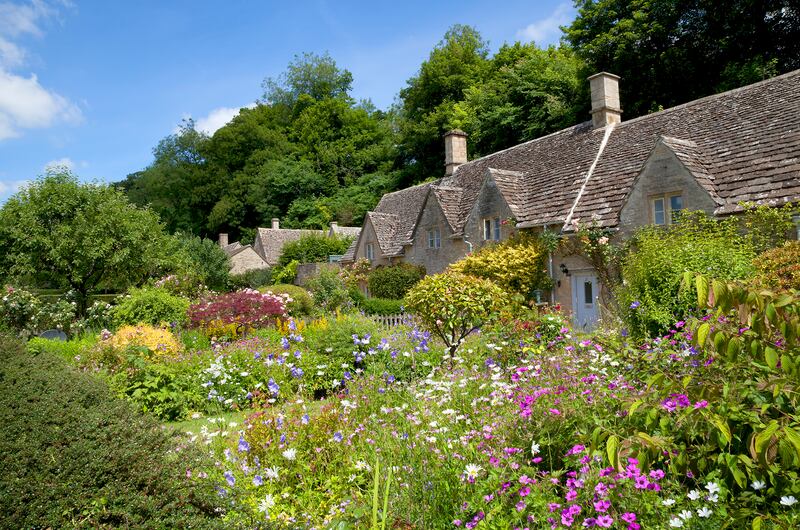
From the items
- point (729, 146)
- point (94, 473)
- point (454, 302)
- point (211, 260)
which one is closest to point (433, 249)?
point (729, 146)

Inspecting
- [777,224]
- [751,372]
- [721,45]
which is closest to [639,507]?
[751,372]

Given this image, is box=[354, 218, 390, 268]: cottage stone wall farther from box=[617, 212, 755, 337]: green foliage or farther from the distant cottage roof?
box=[617, 212, 755, 337]: green foliage

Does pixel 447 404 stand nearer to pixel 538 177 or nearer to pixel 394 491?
pixel 394 491

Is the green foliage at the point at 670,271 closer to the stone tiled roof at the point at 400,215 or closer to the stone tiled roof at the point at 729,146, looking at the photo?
the stone tiled roof at the point at 729,146

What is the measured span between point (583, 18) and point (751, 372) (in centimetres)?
3636

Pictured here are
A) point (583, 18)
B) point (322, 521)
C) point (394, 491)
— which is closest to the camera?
point (394, 491)

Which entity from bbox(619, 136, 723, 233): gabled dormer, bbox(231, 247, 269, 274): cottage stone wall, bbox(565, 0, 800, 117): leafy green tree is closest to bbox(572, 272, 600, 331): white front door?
bbox(619, 136, 723, 233): gabled dormer

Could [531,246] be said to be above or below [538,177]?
below

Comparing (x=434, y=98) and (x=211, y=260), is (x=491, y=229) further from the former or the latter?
(x=434, y=98)

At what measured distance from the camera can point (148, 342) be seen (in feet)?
38.1

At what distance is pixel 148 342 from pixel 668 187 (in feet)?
Answer: 48.9

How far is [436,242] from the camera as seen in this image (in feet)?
87.4

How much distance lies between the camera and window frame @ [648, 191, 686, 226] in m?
15.7

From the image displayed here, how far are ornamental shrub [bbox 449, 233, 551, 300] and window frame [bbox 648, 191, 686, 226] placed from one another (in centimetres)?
406
